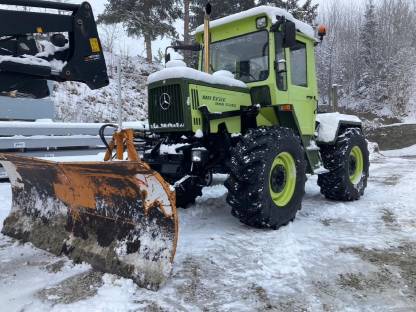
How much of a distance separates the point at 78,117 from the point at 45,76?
10.9m

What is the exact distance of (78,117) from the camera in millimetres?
13914

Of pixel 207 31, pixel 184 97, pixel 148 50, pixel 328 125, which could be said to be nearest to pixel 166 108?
pixel 184 97

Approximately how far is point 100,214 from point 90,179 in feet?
1.12

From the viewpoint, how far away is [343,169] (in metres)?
6.36

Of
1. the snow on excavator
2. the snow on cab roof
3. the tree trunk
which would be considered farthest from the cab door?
the tree trunk

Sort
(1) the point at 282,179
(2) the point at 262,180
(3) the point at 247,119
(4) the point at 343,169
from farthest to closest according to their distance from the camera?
(4) the point at 343,169 → (3) the point at 247,119 → (1) the point at 282,179 → (2) the point at 262,180

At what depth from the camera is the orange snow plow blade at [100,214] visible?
3307 millimetres

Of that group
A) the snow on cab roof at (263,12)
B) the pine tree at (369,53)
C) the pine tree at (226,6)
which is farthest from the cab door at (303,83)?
the pine tree at (369,53)

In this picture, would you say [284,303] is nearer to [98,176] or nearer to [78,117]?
[98,176]

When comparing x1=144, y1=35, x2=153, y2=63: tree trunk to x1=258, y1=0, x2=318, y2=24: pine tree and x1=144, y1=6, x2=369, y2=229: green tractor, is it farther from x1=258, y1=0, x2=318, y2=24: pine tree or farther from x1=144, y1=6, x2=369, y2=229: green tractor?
x1=144, y1=6, x2=369, y2=229: green tractor

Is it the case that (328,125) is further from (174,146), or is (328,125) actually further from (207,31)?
(174,146)

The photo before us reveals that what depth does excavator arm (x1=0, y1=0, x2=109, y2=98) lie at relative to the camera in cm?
331

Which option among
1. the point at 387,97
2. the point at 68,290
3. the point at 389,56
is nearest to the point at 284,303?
the point at 68,290

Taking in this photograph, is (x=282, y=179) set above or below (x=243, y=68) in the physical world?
below
